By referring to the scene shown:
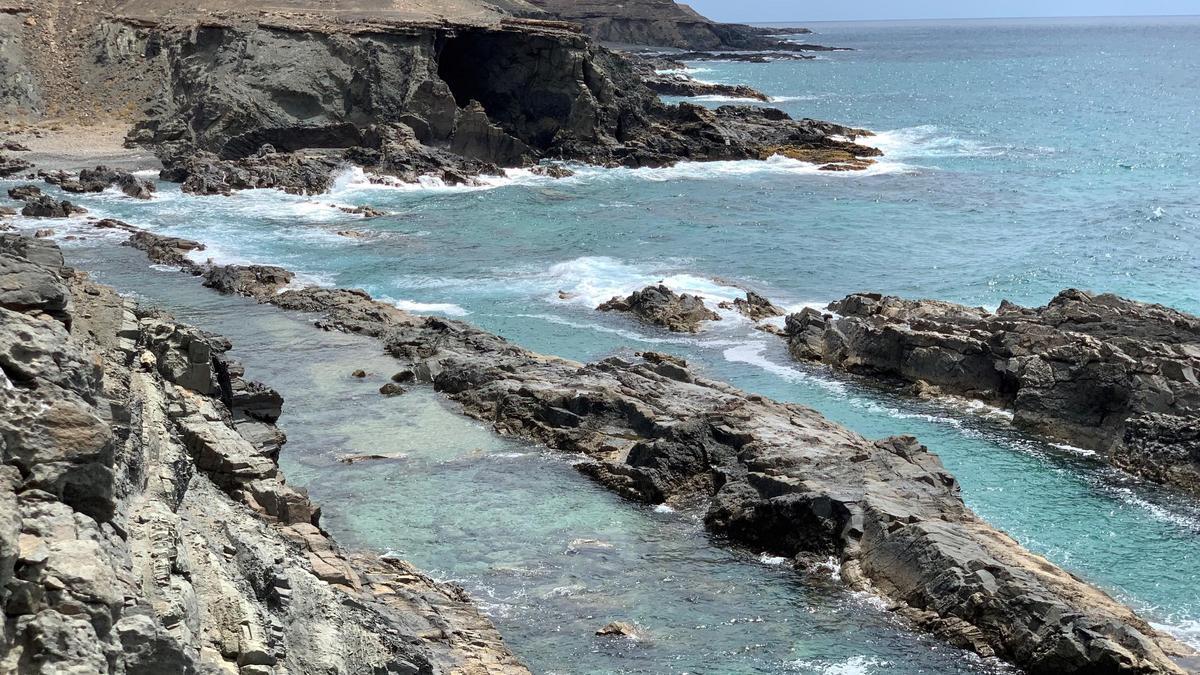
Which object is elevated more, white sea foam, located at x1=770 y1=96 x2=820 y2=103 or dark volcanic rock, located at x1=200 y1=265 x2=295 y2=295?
dark volcanic rock, located at x1=200 y1=265 x2=295 y2=295

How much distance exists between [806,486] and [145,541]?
41.6ft

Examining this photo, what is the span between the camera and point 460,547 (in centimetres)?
1877

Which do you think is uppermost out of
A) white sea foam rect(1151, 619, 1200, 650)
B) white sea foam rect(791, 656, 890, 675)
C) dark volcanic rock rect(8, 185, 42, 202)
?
white sea foam rect(791, 656, 890, 675)

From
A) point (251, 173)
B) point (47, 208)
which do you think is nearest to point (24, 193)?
point (47, 208)

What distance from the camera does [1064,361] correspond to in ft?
86.2

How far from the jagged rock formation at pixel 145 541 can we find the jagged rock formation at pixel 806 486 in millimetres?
5940

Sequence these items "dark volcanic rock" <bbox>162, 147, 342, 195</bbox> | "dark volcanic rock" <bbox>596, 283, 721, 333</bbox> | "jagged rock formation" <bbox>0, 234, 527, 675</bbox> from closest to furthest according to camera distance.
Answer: "jagged rock formation" <bbox>0, 234, 527, 675</bbox> < "dark volcanic rock" <bbox>596, 283, 721, 333</bbox> < "dark volcanic rock" <bbox>162, 147, 342, 195</bbox>

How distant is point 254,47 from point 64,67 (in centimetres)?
1264

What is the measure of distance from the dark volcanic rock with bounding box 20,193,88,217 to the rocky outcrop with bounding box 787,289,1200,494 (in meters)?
A: 28.1

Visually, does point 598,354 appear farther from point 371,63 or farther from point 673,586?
point 371,63

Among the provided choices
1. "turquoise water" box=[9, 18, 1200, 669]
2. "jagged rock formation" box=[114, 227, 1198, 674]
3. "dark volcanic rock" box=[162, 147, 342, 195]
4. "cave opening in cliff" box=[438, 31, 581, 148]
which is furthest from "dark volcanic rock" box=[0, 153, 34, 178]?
"jagged rock formation" box=[114, 227, 1198, 674]

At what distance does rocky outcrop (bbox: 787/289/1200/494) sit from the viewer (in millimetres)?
23797

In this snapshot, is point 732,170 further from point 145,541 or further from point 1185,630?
point 145,541

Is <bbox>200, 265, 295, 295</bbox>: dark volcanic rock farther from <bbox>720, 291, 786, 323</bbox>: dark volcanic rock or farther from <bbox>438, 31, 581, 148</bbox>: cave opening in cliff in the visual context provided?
<bbox>438, 31, 581, 148</bbox>: cave opening in cliff
